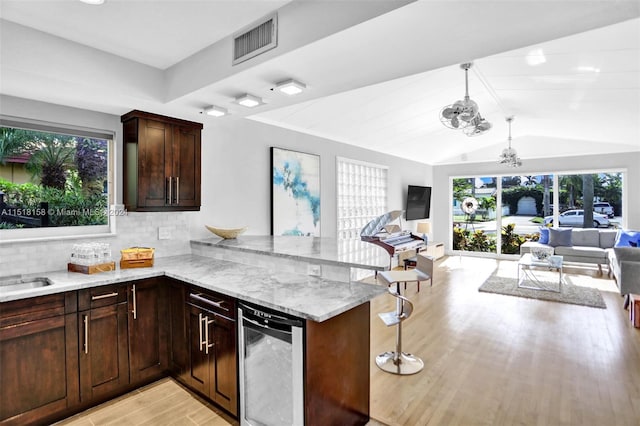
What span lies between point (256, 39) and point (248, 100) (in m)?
0.55

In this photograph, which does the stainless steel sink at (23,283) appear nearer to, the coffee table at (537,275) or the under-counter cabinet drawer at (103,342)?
the under-counter cabinet drawer at (103,342)

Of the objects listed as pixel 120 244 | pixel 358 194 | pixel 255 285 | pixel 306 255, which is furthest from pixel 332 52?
pixel 358 194

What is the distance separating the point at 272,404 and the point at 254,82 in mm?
2022

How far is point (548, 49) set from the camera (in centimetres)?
308

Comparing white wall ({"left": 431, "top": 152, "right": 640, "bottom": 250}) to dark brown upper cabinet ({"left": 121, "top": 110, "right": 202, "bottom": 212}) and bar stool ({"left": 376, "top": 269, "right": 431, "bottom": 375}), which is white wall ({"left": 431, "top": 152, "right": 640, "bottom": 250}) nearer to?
bar stool ({"left": 376, "top": 269, "right": 431, "bottom": 375})

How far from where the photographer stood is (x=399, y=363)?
3010 mm

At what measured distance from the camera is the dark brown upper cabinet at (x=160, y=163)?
286 cm

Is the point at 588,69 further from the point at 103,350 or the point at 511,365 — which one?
the point at 103,350

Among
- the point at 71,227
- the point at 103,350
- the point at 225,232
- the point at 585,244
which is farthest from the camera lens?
the point at 585,244

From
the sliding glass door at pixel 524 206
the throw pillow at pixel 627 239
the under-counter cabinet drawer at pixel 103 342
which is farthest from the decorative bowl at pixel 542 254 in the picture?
the under-counter cabinet drawer at pixel 103 342

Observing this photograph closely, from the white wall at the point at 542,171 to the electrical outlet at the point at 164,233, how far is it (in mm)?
7386

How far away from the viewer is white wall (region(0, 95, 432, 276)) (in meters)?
2.58

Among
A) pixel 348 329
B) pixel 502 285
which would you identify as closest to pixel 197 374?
pixel 348 329

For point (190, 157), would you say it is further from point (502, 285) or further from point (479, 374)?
point (502, 285)
